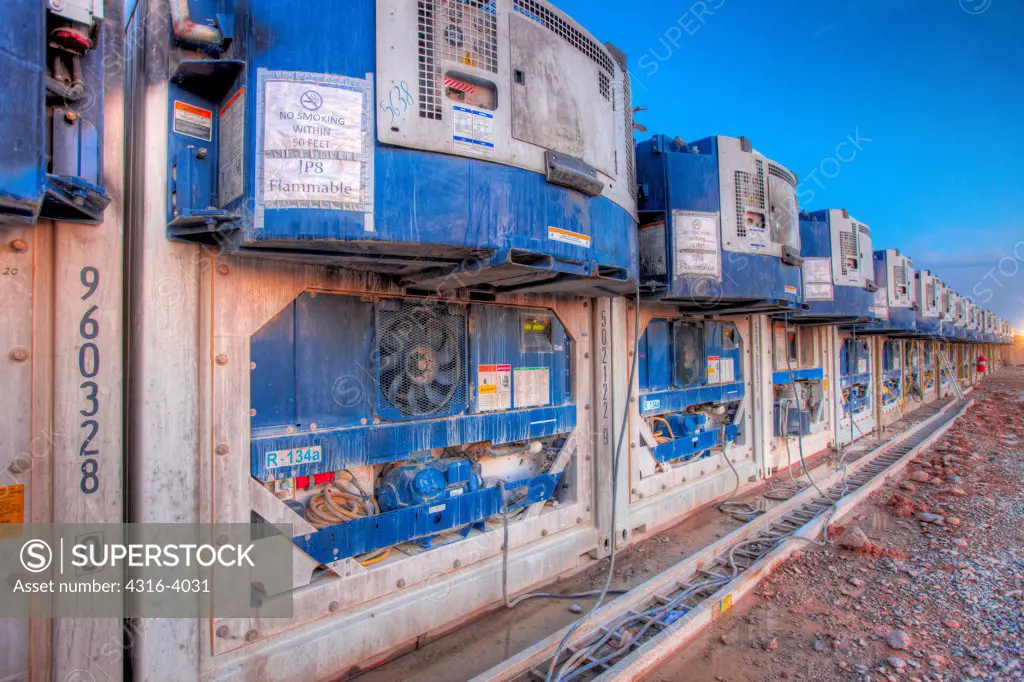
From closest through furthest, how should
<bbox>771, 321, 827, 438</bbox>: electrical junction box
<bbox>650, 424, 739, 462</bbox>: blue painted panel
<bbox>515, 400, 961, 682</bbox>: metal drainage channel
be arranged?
<bbox>515, 400, 961, 682</bbox>: metal drainage channel
<bbox>650, 424, 739, 462</bbox>: blue painted panel
<bbox>771, 321, 827, 438</bbox>: electrical junction box

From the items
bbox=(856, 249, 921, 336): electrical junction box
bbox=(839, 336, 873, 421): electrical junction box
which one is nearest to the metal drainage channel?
bbox=(839, 336, 873, 421): electrical junction box

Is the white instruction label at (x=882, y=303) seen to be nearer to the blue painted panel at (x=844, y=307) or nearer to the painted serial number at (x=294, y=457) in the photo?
the blue painted panel at (x=844, y=307)

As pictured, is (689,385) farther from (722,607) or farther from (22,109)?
(22,109)

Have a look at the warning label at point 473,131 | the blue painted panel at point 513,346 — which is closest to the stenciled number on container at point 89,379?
the warning label at point 473,131

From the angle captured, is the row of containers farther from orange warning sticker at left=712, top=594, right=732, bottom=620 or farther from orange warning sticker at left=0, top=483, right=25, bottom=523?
orange warning sticker at left=712, top=594, right=732, bottom=620

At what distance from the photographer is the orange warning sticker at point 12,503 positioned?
179 centimetres

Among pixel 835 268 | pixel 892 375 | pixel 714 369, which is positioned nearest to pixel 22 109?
pixel 714 369

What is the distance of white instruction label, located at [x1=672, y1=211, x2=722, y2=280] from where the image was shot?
4438 millimetres

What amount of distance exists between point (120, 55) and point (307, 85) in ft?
2.61

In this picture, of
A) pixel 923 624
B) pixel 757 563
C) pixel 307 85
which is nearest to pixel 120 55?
pixel 307 85

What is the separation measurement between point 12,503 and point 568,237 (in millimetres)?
2513

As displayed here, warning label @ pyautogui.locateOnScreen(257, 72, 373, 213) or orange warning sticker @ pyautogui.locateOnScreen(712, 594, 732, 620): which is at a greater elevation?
warning label @ pyautogui.locateOnScreen(257, 72, 373, 213)

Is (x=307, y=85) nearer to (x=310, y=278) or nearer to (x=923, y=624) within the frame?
(x=310, y=278)

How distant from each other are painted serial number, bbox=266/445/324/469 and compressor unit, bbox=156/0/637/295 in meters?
0.93
